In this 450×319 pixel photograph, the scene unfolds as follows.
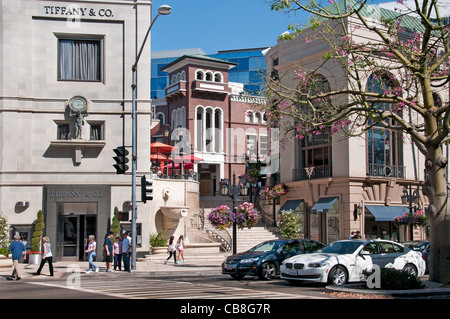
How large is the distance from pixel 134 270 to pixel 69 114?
35.8 feet

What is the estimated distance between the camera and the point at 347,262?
17.1 meters

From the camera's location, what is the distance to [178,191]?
35.7m

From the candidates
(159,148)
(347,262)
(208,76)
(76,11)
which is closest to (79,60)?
(76,11)

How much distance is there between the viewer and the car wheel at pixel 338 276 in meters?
16.6

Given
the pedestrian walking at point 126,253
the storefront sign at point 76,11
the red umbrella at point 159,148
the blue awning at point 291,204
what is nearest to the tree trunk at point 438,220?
the pedestrian walking at point 126,253

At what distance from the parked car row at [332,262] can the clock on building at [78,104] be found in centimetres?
1375

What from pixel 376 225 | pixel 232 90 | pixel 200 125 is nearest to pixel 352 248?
pixel 376 225

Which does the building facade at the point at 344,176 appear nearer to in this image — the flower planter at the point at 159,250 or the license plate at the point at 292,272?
the flower planter at the point at 159,250

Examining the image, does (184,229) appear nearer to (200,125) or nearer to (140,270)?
(140,270)

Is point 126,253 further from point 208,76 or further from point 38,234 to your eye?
point 208,76

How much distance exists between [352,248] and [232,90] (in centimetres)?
4206

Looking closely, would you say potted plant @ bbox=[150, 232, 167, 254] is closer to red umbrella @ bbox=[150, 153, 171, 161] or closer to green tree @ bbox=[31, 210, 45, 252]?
green tree @ bbox=[31, 210, 45, 252]

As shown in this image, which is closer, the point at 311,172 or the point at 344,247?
the point at 344,247
